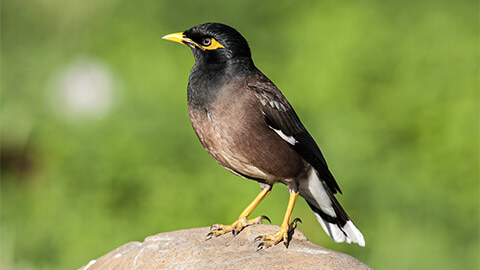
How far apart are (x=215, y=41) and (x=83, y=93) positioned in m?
4.93

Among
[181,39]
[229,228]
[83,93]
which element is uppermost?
[181,39]

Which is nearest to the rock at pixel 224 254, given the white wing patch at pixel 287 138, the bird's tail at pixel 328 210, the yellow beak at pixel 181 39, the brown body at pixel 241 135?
the bird's tail at pixel 328 210

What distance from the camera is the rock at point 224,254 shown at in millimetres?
4746

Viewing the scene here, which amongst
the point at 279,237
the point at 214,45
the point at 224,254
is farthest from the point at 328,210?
the point at 214,45

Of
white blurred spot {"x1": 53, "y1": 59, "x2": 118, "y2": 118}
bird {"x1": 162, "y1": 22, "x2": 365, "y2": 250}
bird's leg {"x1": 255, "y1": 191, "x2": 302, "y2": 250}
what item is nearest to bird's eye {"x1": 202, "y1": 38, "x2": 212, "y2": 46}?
bird {"x1": 162, "y1": 22, "x2": 365, "y2": 250}

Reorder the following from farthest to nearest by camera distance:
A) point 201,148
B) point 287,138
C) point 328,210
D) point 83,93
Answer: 1. point 83,93
2. point 201,148
3. point 328,210
4. point 287,138

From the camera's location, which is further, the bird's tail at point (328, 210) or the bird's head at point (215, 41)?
the bird's tail at point (328, 210)

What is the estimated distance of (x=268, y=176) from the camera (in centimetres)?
494

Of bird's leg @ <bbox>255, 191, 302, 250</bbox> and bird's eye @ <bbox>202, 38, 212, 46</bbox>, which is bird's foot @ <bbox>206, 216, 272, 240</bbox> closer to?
bird's leg @ <bbox>255, 191, 302, 250</bbox>

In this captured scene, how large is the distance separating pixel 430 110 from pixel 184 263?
6041mm

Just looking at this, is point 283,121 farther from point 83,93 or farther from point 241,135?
point 83,93

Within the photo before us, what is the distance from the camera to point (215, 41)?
4906 millimetres

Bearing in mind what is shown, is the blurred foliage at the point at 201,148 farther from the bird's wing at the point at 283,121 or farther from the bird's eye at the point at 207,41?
the bird's eye at the point at 207,41

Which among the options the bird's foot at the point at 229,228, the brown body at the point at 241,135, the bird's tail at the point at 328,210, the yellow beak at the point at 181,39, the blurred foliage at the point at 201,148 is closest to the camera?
the brown body at the point at 241,135
